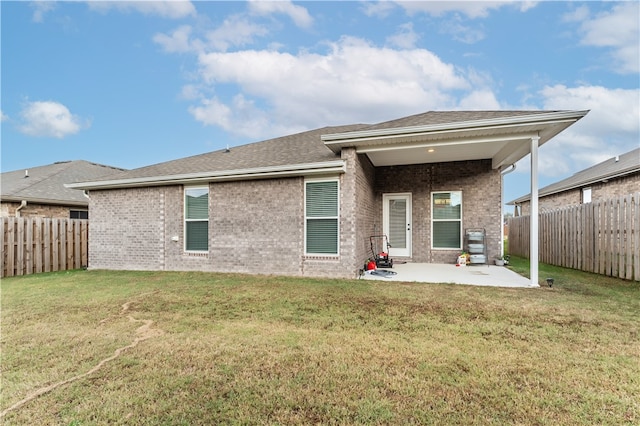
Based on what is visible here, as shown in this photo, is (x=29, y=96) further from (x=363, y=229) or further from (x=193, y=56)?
(x=363, y=229)

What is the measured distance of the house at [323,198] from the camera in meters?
6.62

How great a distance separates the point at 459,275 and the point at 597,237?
378cm

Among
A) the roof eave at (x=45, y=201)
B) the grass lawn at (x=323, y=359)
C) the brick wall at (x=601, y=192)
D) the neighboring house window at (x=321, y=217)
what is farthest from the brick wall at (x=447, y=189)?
the roof eave at (x=45, y=201)

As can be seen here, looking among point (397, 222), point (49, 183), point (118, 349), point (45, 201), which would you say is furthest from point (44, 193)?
point (397, 222)

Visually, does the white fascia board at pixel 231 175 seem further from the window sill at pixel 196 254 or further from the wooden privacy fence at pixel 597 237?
the wooden privacy fence at pixel 597 237

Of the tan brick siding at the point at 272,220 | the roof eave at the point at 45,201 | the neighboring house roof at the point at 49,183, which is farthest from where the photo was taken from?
the neighboring house roof at the point at 49,183

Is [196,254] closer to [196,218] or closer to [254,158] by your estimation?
[196,218]

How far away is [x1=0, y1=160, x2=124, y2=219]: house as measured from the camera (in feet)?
34.7

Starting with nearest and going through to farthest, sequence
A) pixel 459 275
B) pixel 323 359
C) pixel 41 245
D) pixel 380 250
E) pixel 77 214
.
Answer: pixel 323 359 → pixel 459 275 → pixel 41 245 → pixel 380 250 → pixel 77 214

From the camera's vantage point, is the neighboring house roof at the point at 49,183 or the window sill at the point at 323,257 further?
the neighboring house roof at the point at 49,183

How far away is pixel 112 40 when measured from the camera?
409 inches

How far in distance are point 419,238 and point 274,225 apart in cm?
478

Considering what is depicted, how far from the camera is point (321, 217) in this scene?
727 cm

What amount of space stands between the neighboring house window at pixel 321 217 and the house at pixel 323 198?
25 millimetres
